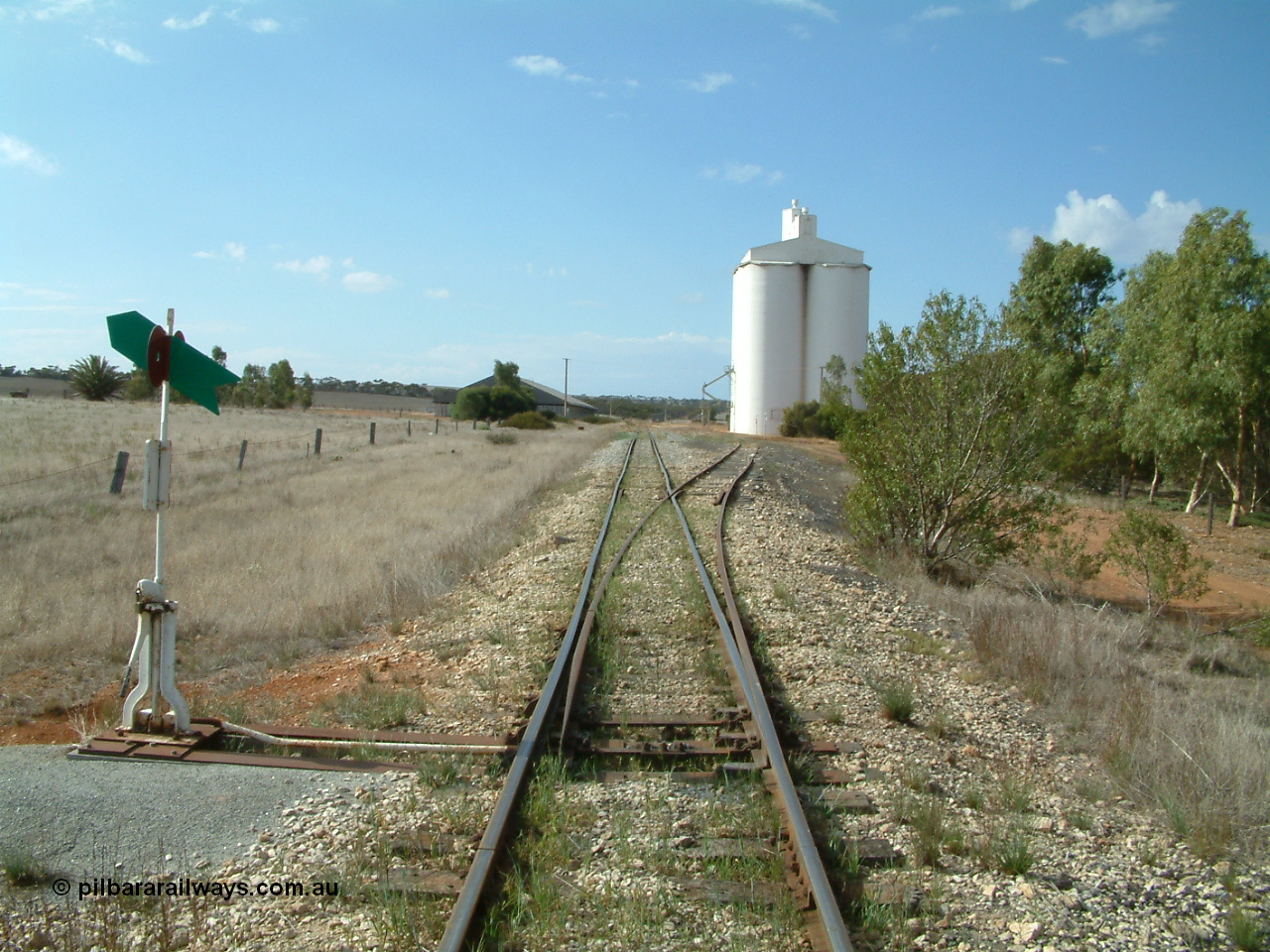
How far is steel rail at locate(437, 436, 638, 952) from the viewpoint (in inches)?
131

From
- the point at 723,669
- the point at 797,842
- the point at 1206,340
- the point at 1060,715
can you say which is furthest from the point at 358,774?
the point at 1206,340

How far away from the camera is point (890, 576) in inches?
463

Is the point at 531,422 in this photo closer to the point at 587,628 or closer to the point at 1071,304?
the point at 1071,304

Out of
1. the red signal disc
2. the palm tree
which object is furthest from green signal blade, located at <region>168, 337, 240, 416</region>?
the palm tree

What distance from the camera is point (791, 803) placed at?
4328 millimetres

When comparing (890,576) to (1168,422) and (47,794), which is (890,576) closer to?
(47,794)

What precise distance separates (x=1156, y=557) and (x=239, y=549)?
42.3 ft

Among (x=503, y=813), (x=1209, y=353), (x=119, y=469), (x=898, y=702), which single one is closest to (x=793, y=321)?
(x=1209, y=353)

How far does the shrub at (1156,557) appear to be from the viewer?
1205 cm

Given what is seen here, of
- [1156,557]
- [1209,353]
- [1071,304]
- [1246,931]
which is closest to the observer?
[1246,931]

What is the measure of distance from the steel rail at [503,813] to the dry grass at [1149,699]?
10.9ft

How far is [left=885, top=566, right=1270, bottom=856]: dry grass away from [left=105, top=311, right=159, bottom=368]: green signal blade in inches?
252

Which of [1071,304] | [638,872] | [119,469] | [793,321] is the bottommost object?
[638,872]

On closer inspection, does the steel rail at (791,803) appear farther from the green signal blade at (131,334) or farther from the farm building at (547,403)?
the farm building at (547,403)
